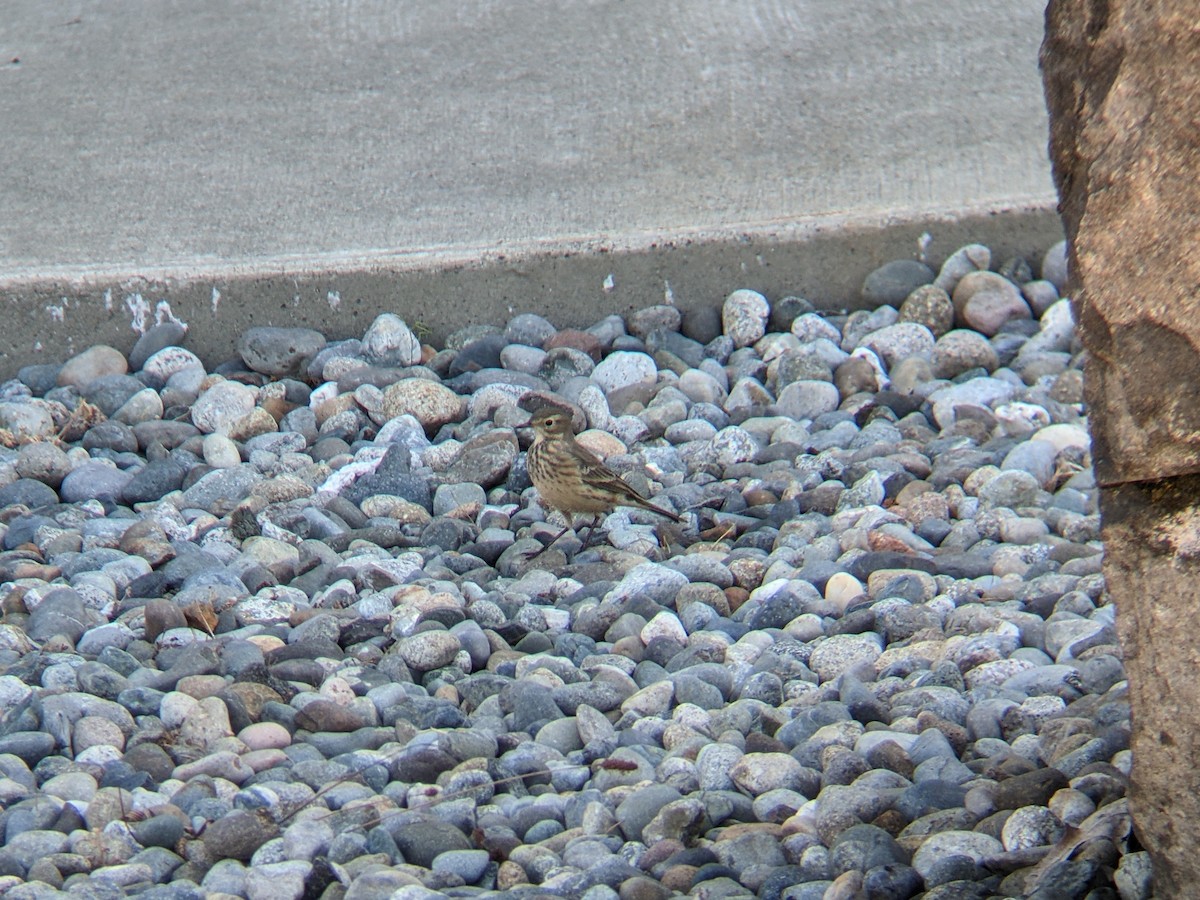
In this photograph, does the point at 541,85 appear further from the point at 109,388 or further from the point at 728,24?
the point at 109,388

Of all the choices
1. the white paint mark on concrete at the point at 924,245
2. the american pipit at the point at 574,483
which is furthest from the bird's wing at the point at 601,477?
the white paint mark on concrete at the point at 924,245

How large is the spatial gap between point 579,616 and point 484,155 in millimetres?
3203

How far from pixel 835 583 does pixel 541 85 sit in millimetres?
3782

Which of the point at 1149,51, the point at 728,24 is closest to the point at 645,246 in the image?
the point at 728,24

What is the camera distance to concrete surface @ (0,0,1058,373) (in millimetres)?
6105

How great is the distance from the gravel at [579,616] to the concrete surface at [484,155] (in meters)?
0.21

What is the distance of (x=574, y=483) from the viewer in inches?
191

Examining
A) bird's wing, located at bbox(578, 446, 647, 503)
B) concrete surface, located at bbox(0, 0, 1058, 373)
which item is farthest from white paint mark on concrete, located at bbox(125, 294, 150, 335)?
bird's wing, located at bbox(578, 446, 647, 503)

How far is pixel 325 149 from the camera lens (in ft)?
22.3

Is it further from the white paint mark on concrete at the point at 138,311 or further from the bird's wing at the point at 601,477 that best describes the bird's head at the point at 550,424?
the white paint mark on concrete at the point at 138,311

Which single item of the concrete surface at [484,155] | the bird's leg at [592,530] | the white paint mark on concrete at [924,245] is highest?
the concrete surface at [484,155]

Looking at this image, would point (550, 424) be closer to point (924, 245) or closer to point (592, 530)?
point (592, 530)

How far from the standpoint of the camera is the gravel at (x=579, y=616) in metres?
2.89

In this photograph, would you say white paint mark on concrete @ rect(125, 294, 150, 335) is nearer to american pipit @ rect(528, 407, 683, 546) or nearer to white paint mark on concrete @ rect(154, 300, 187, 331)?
white paint mark on concrete @ rect(154, 300, 187, 331)
